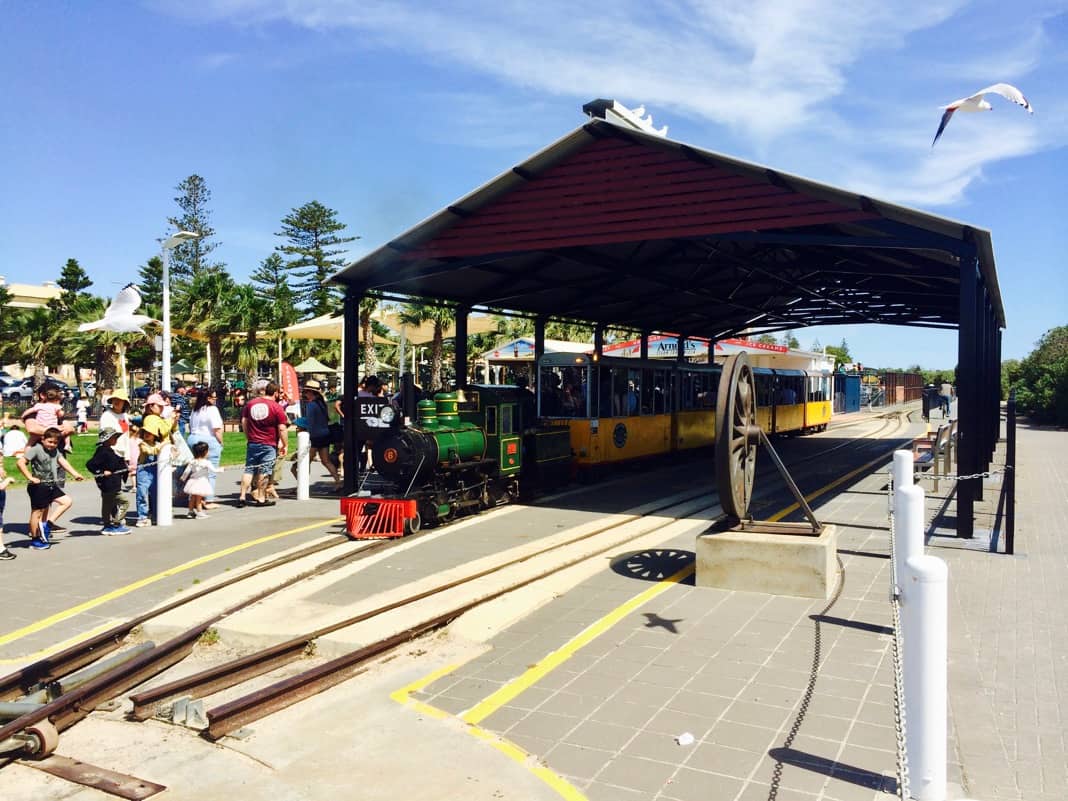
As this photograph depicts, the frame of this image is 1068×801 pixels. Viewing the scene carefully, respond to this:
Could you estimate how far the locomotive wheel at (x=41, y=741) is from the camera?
4.86m

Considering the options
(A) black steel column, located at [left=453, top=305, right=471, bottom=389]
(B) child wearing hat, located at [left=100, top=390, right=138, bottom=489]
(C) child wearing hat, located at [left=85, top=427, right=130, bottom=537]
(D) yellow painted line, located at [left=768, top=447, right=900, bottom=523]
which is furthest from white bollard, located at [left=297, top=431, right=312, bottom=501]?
(D) yellow painted line, located at [left=768, top=447, right=900, bottom=523]

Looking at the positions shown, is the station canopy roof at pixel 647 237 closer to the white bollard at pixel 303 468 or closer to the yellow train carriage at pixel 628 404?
the yellow train carriage at pixel 628 404

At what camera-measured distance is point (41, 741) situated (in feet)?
16.0

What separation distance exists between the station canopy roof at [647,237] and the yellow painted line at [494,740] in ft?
26.1

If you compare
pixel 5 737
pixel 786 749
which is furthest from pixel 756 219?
pixel 5 737

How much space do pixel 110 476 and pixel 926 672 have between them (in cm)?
1027

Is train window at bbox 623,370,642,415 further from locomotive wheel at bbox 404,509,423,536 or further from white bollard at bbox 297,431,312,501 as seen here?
locomotive wheel at bbox 404,509,423,536

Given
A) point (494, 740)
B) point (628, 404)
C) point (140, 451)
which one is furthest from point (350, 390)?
point (494, 740)

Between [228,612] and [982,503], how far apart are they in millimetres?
11969

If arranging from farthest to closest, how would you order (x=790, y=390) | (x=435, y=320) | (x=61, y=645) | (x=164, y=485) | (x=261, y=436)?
(x=435, y=320) → (x=790, y=390) → (x=261, y=436) → (x=164, y=485) → (x=61, y=645)

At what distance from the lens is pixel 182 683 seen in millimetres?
5676

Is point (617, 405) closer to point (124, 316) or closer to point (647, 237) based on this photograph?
point (647, 237)

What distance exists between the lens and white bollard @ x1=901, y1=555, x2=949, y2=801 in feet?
12.5

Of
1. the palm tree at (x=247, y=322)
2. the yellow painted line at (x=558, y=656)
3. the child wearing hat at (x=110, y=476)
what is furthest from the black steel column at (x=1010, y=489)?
Result: the palm tree at (x=247, y=322)
